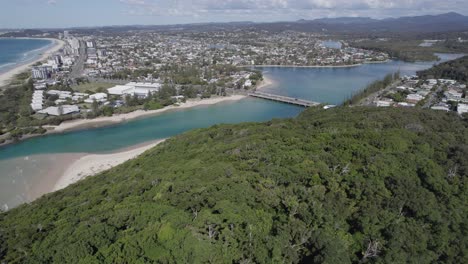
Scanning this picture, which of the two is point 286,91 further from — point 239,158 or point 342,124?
point 239,158

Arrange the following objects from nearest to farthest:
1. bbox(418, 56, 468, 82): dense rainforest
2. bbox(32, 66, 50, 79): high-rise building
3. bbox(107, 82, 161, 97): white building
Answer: bbox(107, 82, 161, 97): white building, bbox(418, 56, 468, 82): dense rainforest, bbox(32, 66, 50, 79): high-rise building

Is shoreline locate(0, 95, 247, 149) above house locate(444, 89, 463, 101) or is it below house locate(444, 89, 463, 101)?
below

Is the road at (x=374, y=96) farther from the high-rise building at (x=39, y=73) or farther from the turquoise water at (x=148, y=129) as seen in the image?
the high-rise building at (x=39, y=73)

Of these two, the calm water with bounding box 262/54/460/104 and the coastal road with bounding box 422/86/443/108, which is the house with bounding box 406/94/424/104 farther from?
the calm water with bounding box 262/54/460/104

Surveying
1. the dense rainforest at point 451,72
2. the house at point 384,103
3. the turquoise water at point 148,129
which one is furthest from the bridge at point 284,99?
the dense rainforest at point 451,72

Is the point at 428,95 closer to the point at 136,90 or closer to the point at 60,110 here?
the point at 136,90

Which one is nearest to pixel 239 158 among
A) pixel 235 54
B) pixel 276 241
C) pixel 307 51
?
pixel 276 241

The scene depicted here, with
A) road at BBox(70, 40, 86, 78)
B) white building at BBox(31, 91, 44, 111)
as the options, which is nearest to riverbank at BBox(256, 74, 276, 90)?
white building at BBox(31, 91, 44, 111)

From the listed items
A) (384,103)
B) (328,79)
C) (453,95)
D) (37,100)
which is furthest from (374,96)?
(37,100)
